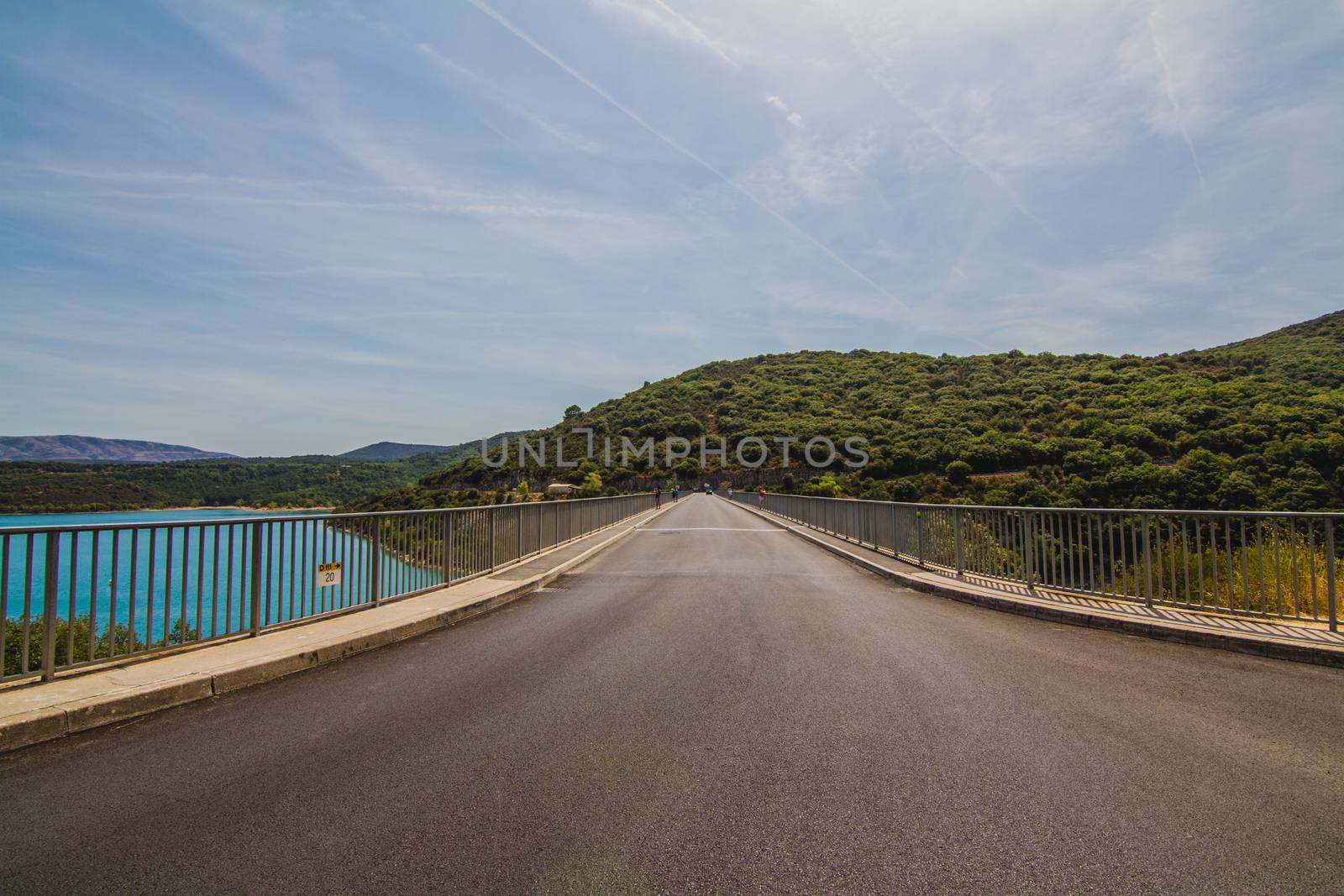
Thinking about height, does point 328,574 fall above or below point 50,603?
below

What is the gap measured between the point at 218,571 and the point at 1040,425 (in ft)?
286

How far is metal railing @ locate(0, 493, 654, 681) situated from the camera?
5625 mm

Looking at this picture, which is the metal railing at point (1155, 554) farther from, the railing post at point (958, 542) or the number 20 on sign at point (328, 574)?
the number 20 on sign at point (328, 574)

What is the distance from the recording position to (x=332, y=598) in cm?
880

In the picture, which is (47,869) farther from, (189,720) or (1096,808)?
(1096,808)

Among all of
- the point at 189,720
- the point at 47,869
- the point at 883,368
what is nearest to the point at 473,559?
the point at 189,720

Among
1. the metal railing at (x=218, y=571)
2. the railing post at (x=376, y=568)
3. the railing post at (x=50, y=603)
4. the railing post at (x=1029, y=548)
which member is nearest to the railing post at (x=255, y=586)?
the metal railing at (x=218, y=571)

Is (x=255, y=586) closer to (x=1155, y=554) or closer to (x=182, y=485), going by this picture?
(x=1155, y=554)

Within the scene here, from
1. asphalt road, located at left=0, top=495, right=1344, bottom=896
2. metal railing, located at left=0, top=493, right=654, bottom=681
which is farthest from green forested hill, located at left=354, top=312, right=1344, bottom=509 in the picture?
asphalt road, located at left=0, top=495, right=1344, bottom=896

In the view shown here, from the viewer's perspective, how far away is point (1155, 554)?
1059 centimetres

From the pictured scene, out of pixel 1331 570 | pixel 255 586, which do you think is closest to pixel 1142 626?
pixel 1331 570

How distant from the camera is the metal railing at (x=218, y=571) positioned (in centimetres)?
562

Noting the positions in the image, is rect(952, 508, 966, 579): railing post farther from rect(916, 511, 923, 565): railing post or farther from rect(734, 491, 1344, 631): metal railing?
rect(916, 511, 923, 565): railing post

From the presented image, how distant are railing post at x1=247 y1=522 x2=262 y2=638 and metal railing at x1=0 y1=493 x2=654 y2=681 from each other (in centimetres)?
1
